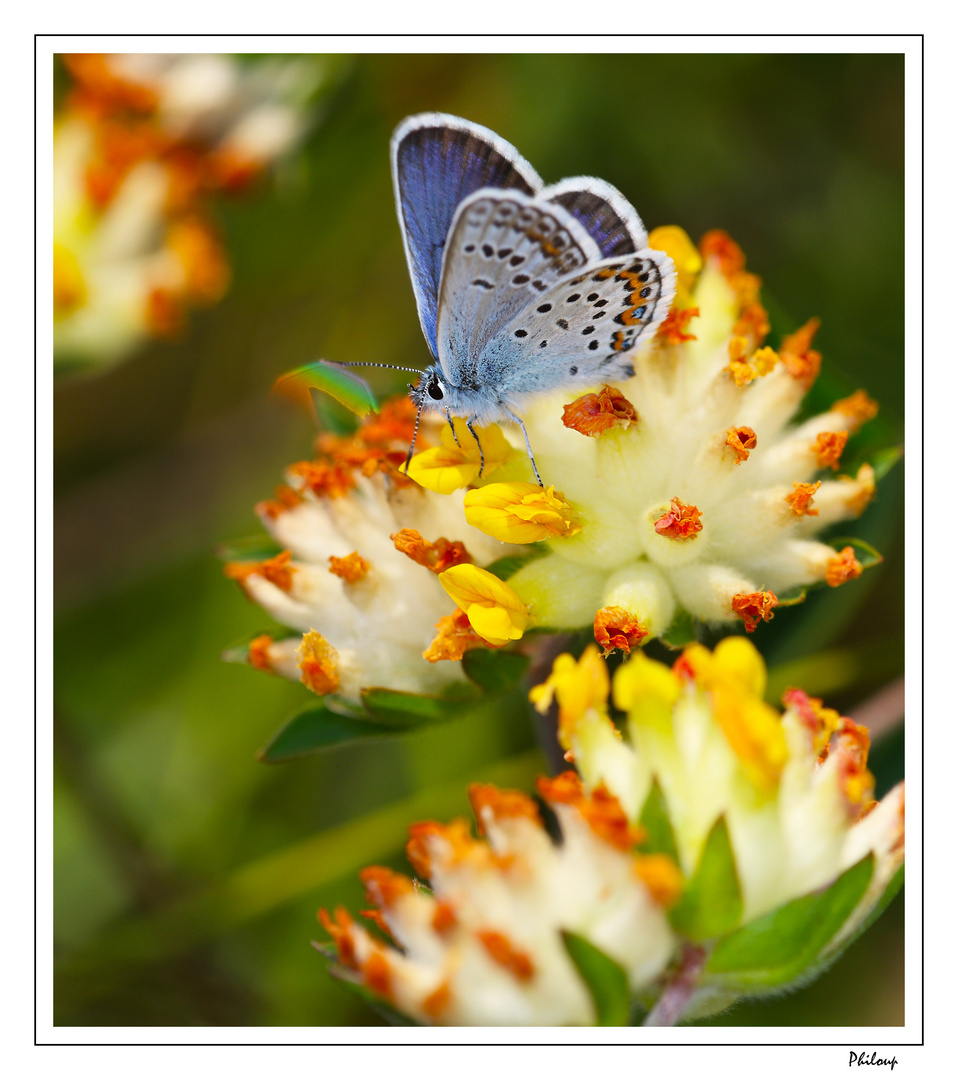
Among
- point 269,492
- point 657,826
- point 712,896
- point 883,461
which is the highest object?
point 269,492

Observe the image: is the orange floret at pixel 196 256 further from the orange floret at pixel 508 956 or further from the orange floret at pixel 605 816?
the orange floret at pixel 508 956

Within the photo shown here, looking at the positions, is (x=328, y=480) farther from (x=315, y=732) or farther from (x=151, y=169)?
(x=151, y=169)

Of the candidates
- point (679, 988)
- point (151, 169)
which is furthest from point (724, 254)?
point (151, 169)

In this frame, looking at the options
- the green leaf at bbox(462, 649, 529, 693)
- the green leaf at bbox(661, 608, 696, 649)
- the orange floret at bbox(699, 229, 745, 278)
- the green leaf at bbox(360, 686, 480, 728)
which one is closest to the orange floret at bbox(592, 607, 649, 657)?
the green leaf at bbox(661, 608, 696, 649)

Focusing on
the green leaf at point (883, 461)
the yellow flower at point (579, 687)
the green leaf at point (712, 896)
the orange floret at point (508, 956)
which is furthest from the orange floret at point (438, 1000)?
the green leaf at point (883, 461)
